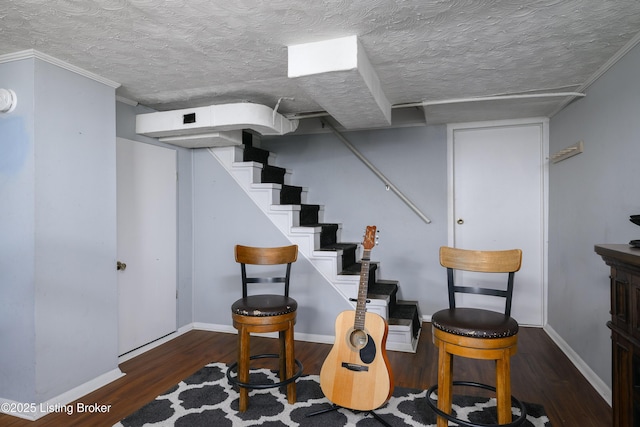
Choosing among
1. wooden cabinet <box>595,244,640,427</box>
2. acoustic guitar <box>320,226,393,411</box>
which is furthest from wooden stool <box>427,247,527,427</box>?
wooden cabinet <box>595,244,640,427</box>

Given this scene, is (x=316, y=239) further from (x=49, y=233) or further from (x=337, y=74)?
(x=49, y=233)

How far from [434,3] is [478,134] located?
7.86 feet

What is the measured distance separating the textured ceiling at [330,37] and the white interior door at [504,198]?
85 cm

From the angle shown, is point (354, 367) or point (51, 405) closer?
point (354, 367)

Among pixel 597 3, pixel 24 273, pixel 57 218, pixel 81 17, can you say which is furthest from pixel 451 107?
pixel 24 273

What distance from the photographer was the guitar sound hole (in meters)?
1.94

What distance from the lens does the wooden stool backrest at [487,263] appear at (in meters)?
1.81

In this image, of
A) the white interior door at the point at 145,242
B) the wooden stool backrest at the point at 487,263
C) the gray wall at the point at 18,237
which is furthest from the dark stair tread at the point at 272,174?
the wooden stool backrest at the point at 487,263

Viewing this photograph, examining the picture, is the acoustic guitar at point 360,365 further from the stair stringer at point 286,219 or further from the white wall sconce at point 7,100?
the white wall sconce at point 7,100

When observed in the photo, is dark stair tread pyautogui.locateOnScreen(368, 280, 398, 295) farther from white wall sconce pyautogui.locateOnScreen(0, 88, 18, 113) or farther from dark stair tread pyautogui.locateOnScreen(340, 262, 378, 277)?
white wall sconce pyautogui.locateOnScreen(0, 88, 18, 113)

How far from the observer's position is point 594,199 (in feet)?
7.88

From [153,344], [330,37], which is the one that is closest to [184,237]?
[153,344]

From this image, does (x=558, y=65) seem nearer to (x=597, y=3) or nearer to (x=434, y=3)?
(x=597, y=3)

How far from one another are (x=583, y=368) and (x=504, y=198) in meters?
1.67
